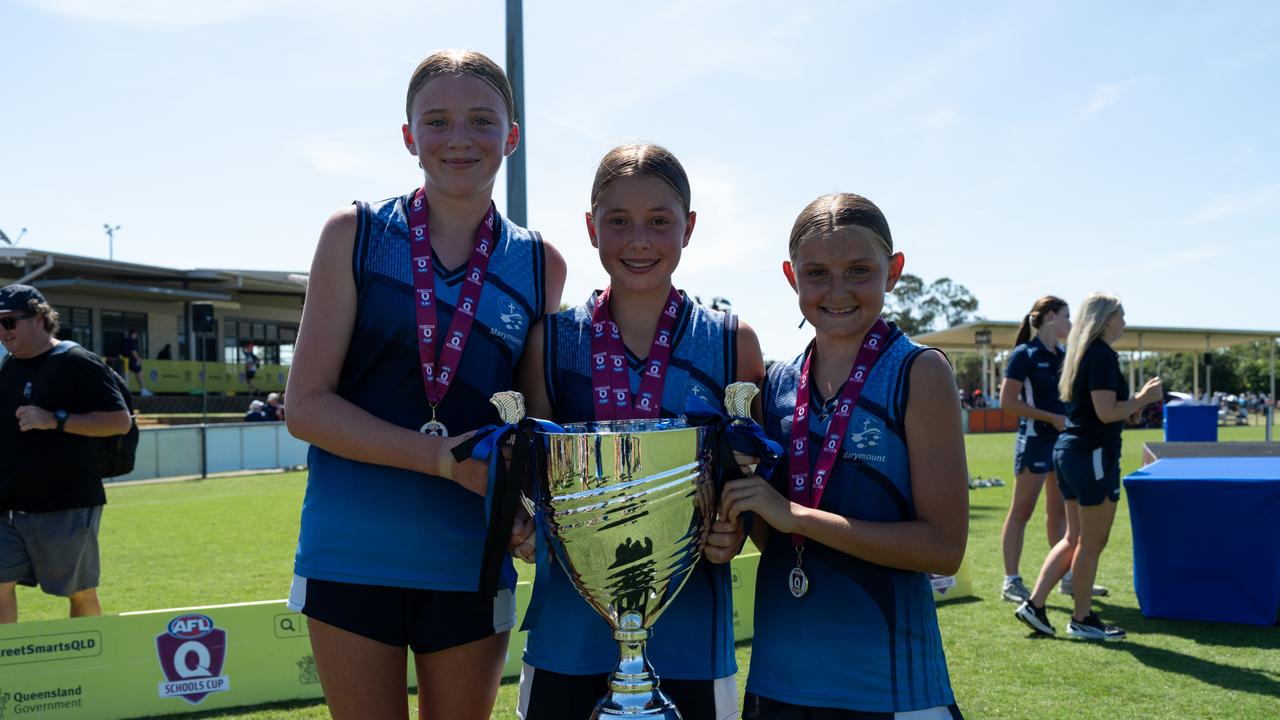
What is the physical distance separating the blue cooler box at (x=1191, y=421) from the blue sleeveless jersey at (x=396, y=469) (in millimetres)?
8949

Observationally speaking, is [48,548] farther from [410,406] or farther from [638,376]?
[638,376]

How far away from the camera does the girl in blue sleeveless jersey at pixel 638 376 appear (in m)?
1.77

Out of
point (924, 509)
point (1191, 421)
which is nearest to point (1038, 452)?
point (1191, 421)

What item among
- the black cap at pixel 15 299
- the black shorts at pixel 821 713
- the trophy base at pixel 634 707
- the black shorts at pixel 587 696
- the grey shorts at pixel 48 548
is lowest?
the grey shorts at pixel 48 548

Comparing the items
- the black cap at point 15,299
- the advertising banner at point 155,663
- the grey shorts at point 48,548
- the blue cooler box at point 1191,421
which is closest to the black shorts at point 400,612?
the advertising banner at point 155,663

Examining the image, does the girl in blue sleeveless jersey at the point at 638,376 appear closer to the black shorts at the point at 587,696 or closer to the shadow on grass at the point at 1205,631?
the black shorts at the point at 587,696

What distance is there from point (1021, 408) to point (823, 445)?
4.84 meters

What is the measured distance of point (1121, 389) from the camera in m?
5.57

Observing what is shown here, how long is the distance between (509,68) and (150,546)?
6829 mm

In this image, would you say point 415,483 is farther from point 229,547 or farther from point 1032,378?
point 229,547

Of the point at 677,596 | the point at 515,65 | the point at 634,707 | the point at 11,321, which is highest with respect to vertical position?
the point at 515,65

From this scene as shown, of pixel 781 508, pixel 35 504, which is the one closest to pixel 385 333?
pixel 781 508

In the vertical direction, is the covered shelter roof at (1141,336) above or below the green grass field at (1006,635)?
above

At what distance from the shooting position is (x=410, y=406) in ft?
5.99
